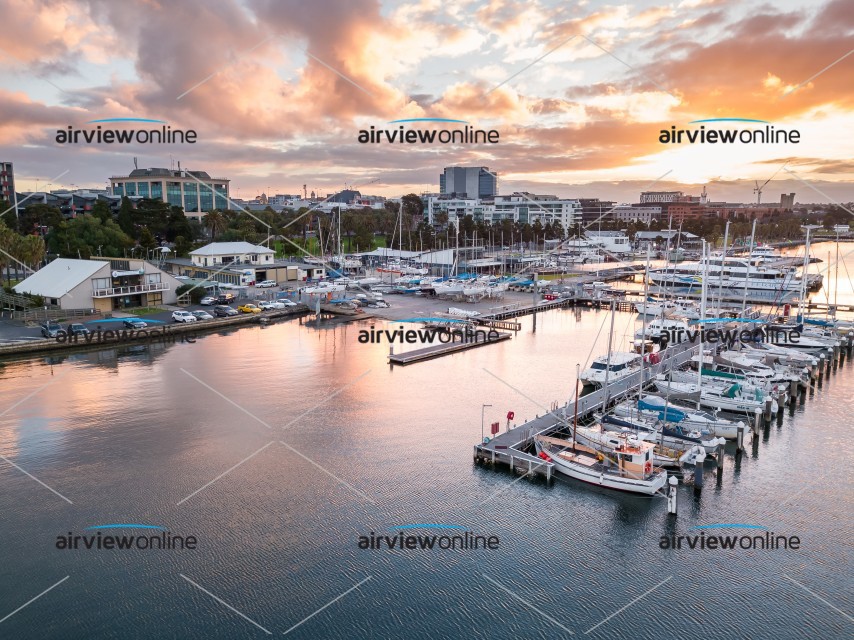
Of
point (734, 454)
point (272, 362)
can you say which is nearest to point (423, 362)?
point (272, 362)

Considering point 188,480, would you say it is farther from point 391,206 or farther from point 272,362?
point 391,206

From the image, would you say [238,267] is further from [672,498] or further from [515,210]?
[515,210]

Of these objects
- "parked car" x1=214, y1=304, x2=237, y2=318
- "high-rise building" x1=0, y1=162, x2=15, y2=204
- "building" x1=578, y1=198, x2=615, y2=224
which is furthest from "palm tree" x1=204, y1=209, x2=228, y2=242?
"building" x1=578, y1=198, x2=615, y2=224

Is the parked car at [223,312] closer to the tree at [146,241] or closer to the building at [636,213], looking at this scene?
the tree at [146,241]

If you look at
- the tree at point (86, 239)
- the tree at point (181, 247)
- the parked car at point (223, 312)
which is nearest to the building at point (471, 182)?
the tree at point (181, 247)

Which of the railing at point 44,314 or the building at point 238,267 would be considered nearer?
the railing at point 44,314

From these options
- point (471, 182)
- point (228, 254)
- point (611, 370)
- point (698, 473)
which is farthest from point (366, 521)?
point (471, 182)
